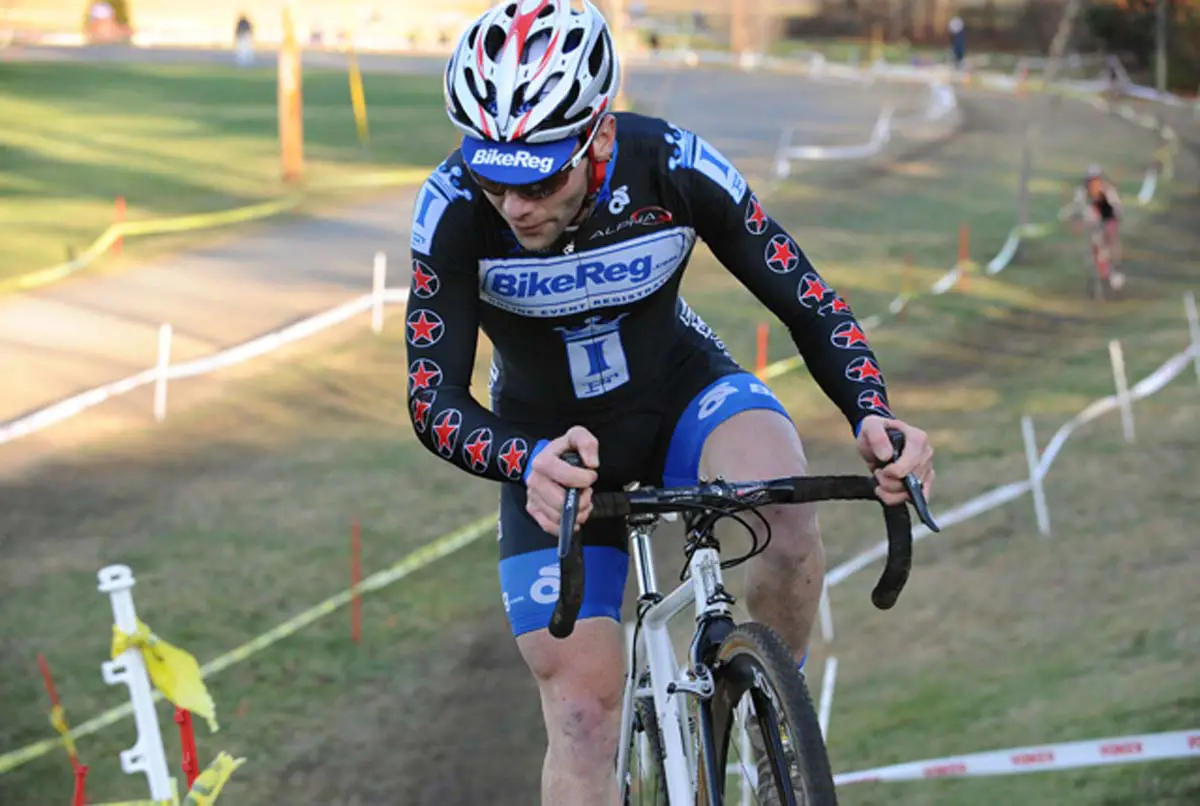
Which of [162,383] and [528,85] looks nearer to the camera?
[528,85]

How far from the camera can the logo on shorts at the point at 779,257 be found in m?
4.71

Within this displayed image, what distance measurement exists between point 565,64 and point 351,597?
7094 mm

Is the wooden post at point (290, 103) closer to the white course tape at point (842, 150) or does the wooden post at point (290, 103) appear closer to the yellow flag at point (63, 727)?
the white course tape at point (842, 150)

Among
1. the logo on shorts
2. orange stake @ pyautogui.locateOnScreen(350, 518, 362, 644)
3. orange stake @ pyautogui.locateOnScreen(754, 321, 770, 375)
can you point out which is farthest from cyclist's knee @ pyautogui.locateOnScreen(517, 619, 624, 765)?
orange stake @ pyautogui.locateOnScreen(754, 321, 770, 375)

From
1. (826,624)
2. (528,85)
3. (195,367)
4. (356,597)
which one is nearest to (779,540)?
(528,85)

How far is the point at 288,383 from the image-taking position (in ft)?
53.6

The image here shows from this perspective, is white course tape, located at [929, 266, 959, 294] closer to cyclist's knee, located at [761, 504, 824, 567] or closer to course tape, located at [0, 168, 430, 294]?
course tape, located at [0, 168, 430, 294]

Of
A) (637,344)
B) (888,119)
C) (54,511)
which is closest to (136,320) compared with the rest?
(54,511)

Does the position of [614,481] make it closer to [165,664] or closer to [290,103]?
[165,664]

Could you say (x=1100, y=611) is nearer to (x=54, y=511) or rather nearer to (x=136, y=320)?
(x=54, y=511)

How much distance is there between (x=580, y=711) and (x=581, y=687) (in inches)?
2.8

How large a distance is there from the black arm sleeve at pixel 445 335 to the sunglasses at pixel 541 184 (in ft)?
0.96

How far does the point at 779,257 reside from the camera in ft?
15.5

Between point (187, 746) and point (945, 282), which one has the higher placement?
point (187, 746)
